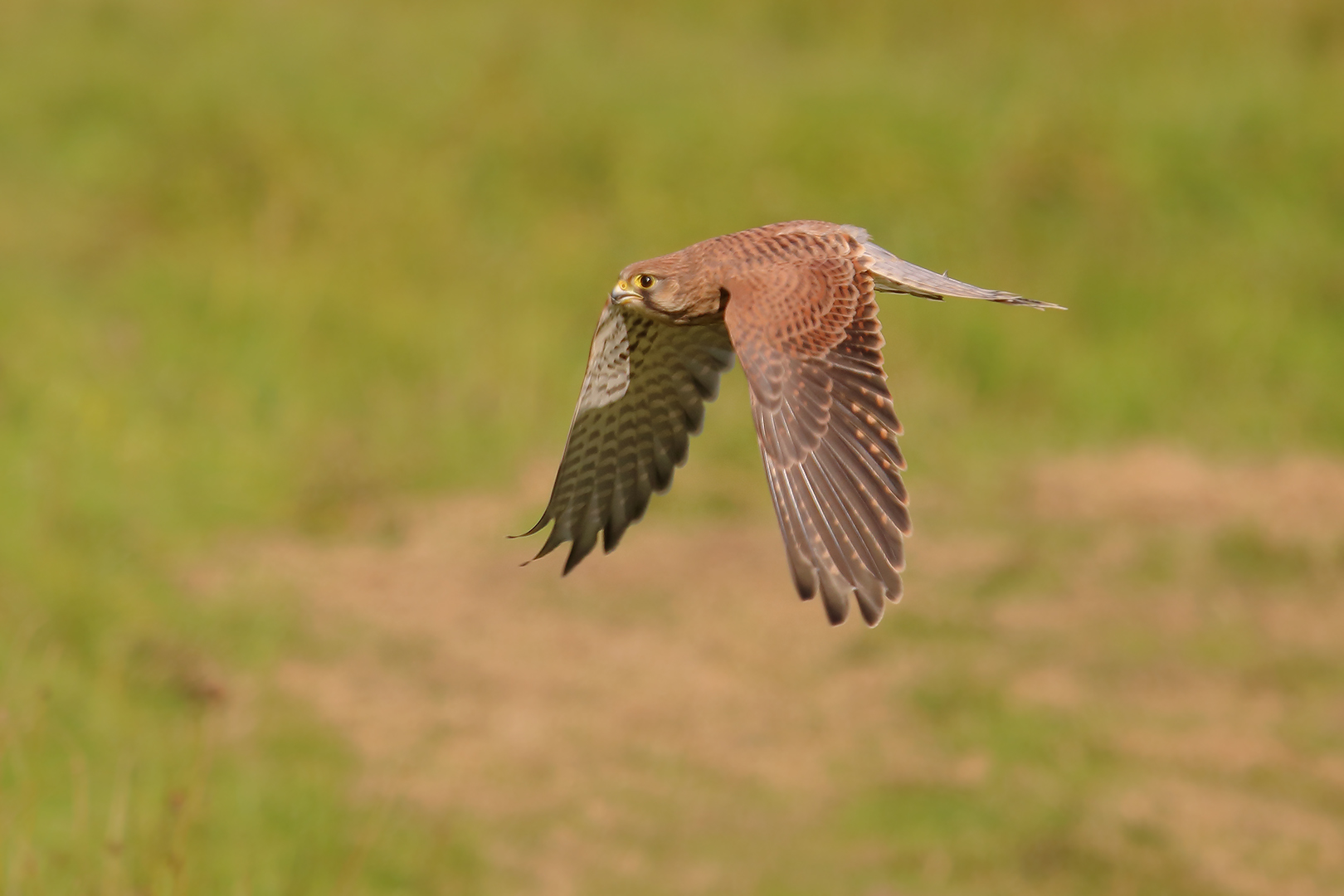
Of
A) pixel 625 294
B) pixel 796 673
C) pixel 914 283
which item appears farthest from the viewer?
pixel 796 673

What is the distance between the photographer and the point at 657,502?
9180mm

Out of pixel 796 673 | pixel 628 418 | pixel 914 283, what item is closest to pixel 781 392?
pixel 914 283

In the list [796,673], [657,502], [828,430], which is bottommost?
[828,430]

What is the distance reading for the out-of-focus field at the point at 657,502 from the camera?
21.2 feet

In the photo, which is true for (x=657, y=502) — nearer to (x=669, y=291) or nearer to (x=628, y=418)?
(x=628, y=418)

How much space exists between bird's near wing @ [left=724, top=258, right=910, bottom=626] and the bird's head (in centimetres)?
20

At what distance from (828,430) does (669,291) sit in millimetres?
730

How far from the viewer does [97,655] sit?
6.91 m

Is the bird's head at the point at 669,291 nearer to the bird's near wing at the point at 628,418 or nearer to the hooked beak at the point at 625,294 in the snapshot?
the hooked beak at the point at 625,294

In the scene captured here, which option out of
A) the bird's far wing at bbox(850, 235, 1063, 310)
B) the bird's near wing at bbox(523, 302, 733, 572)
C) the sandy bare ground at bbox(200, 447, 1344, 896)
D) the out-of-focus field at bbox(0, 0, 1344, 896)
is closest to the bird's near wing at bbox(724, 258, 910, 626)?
the bird's far wing at bbox(850, 235, 1063, 310)

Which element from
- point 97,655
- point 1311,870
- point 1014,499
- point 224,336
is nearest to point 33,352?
point 224,336

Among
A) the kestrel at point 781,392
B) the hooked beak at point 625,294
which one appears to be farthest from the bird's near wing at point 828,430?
the hooked beak at point 625,294

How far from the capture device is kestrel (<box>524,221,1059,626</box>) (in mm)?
3477

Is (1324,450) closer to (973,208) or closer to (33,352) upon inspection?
(973,208)
